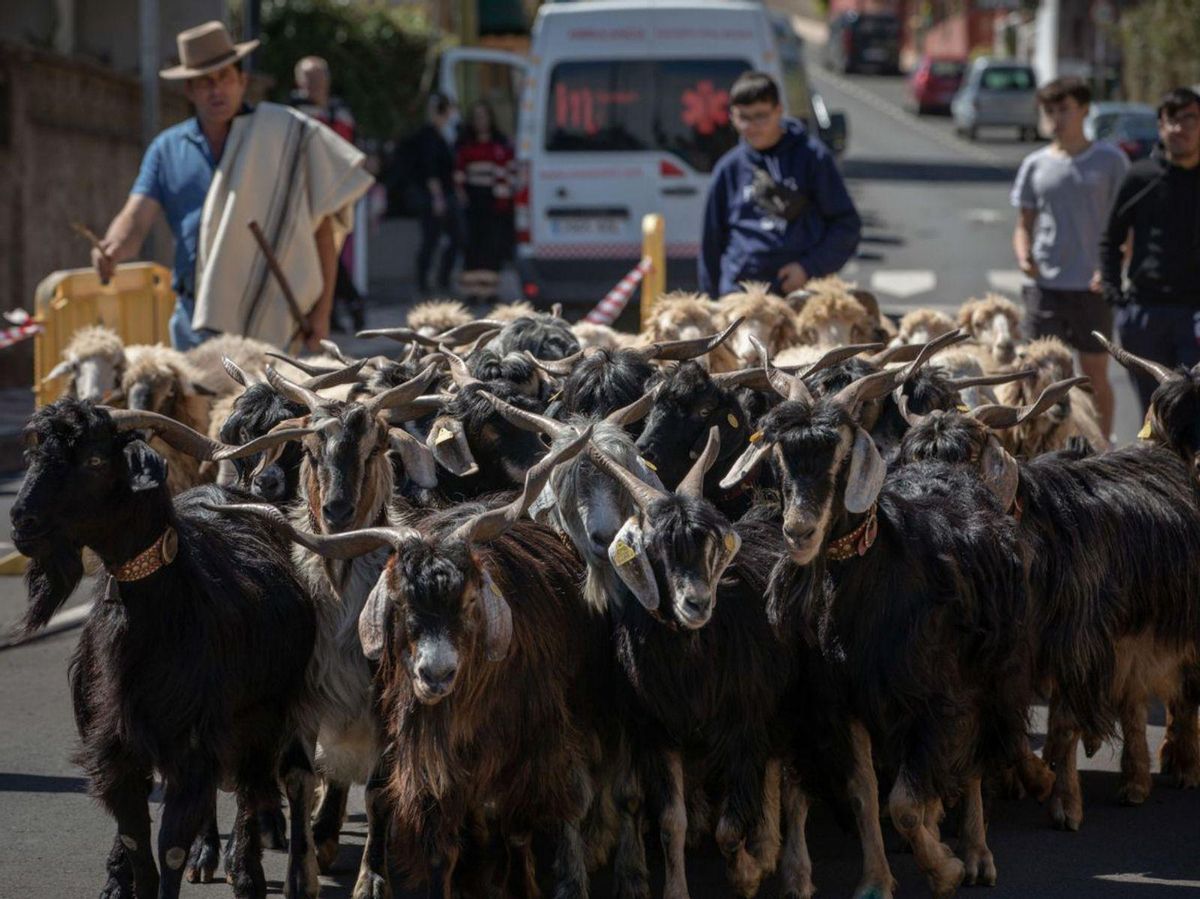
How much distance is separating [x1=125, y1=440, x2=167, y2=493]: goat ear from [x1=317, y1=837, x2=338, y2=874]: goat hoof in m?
1.42

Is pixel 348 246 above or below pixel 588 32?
below

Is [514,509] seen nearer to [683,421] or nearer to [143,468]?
[143,468]

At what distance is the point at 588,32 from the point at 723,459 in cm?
1041

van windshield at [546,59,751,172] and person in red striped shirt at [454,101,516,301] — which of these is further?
person in red striped shirt at [454,101,516,301]

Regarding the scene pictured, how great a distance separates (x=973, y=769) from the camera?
5.97 metres

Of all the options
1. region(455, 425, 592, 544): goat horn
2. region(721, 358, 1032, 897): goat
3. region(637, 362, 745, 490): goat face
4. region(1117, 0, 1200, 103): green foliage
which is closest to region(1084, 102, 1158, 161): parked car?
region(1117, 0, 1200, 103): green foliage

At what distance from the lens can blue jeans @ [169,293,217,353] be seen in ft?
31.0

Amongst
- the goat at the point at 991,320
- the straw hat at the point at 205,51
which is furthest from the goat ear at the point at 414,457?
the goat at the point at 991,320

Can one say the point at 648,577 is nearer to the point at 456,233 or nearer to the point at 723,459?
the point at 723,459

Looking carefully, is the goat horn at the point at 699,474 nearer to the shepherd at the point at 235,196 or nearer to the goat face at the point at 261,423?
the goat face at the point at 261,423

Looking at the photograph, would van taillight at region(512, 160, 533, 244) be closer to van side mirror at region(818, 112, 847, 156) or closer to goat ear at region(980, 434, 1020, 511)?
van side mirror at region(818, 112, 847, 156)


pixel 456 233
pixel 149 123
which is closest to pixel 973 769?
pixel 149 123

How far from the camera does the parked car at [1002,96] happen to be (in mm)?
48750

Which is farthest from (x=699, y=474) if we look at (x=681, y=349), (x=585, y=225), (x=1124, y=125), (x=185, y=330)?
(x=1124, y=125)
